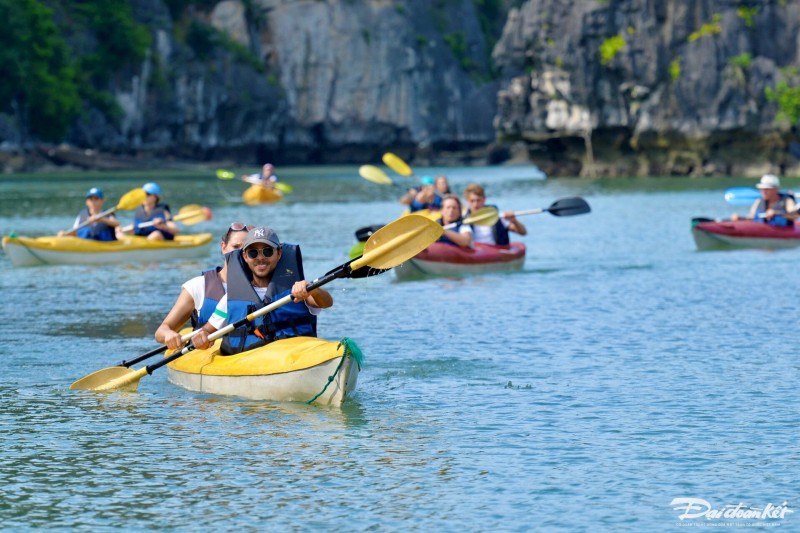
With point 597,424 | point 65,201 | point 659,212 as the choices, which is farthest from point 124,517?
point 65,201

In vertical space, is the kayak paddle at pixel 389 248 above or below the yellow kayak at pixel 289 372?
above

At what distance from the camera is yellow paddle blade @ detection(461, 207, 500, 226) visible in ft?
69.6

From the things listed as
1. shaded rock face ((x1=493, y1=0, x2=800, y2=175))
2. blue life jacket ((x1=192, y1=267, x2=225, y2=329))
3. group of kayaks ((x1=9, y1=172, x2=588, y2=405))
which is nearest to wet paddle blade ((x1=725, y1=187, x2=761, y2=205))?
group of kayaks ((x1=9, y1=172, x2=588, y2=405))

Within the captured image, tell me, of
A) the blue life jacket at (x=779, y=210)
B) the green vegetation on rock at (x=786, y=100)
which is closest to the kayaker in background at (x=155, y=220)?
the blue life jacket at (x=779, y=210)

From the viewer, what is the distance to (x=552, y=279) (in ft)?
70.1

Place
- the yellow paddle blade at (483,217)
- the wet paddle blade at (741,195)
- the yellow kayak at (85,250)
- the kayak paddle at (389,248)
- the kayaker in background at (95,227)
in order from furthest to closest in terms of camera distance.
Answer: the wet paddle blade at (741,195) < the kayaker in background at (95,227) < the yellow kayak at (85,250) < the yellow paddle blade at (483,217) < the kayak paddle at (389,248)

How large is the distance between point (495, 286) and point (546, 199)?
95.3ft

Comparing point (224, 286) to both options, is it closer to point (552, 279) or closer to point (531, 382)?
point (531, 382)

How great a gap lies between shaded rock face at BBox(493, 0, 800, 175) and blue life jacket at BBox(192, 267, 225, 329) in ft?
185

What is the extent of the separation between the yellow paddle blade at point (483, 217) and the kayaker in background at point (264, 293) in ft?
32.9

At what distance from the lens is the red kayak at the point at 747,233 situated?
2508 cm

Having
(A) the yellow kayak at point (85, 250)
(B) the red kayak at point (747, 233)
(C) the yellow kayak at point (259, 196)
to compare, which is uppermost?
(A) the yellow kayak at point (85, 250)

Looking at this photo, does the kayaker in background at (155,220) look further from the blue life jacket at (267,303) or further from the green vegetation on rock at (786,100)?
the green vegetation on rock at (786,100)

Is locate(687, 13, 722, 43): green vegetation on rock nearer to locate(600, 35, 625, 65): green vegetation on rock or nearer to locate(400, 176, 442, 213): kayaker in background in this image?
locate(600, 35, 625, 65): green vegetation on rock
